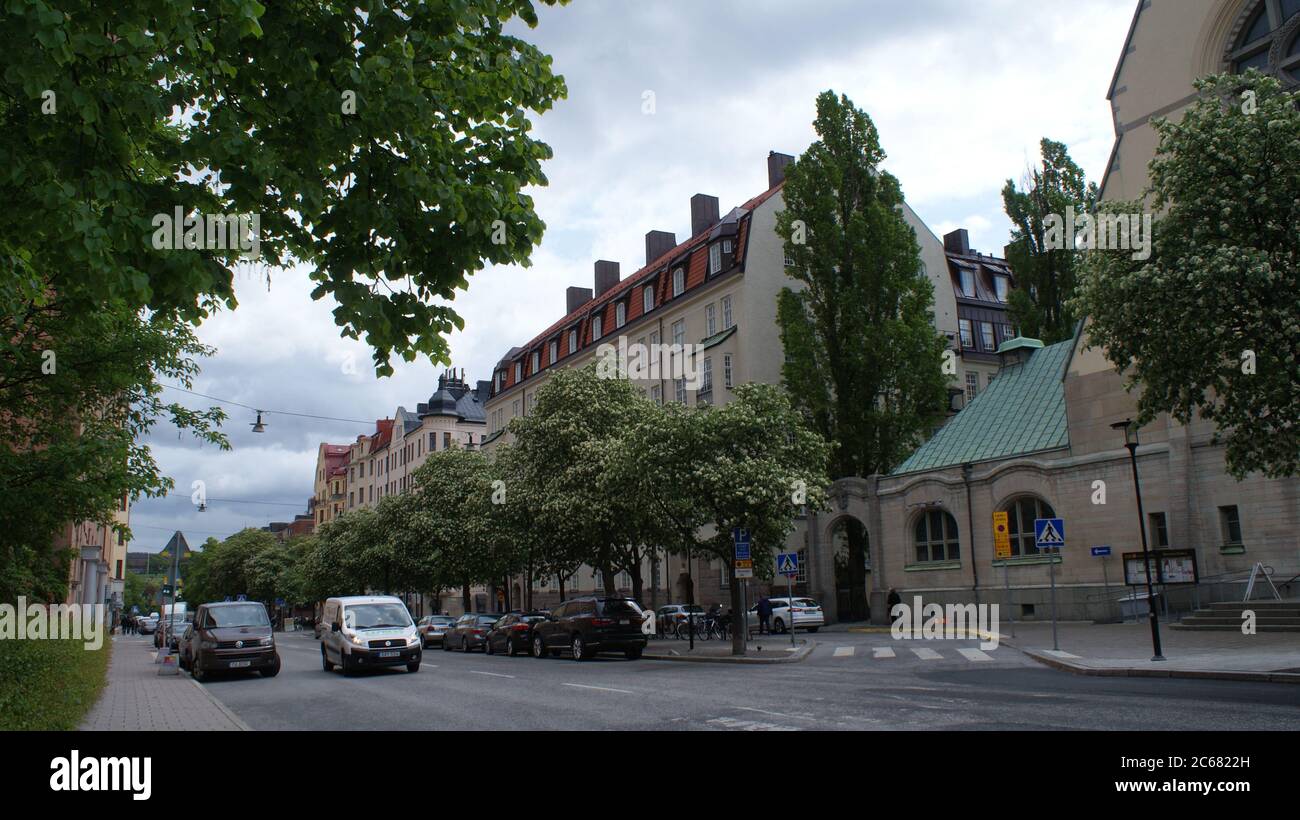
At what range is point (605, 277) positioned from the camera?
69375 millimetres

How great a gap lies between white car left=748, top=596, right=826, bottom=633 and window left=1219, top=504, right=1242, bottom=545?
15291mm

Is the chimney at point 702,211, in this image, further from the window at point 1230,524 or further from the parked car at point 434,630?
the window at point 1230,524

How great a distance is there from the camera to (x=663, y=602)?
52.2 meters

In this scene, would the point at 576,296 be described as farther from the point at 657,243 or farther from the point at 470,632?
the point at 470,632

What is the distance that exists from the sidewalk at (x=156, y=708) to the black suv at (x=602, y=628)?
1029 cm

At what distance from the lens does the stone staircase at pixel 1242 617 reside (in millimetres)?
21984

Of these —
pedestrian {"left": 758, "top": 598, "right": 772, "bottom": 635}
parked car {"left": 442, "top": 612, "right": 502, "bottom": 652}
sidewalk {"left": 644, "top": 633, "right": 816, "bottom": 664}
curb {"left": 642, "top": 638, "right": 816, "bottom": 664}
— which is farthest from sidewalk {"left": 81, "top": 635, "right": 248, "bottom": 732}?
pedestrian {"left": 758, "top": 598, "right": 772, "bottom": 635}

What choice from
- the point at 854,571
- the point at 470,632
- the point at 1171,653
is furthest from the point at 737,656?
the point at 854,571

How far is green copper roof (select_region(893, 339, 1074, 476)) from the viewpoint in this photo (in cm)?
3516

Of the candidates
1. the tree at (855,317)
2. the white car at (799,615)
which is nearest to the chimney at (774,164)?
the tree at (855,317)
